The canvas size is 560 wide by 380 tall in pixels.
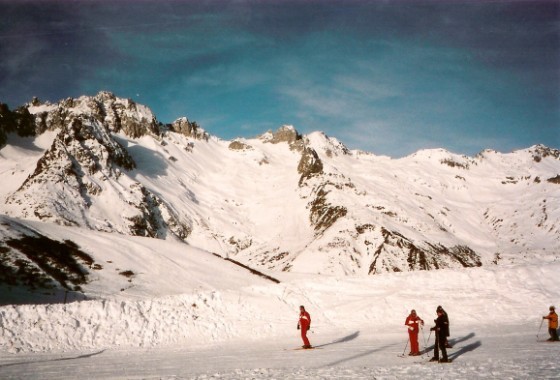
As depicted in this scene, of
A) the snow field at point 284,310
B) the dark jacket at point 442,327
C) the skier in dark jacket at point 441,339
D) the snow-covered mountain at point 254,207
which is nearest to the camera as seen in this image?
the skier in dark jacket at point 441,339

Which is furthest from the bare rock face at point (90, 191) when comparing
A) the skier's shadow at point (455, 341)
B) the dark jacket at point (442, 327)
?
the dark jacket at point (442, 327)

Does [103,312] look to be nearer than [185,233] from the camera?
Yes

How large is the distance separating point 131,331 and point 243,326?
6.69 metres

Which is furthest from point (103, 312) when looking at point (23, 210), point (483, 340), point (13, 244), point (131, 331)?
point (23, 210)

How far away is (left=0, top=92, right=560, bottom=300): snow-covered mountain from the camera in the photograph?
354ft

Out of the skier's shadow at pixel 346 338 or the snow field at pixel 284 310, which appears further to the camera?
the snow field at pixel 284 310

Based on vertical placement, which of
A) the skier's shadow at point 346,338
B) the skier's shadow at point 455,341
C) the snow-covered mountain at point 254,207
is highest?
the snow-covered mountain at point 254,207

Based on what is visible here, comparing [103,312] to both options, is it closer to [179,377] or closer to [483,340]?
[179,377]

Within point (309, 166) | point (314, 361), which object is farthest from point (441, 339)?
point (309, 166)

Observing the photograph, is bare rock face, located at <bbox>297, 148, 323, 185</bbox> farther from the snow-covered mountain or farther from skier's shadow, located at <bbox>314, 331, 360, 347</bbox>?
skier's shadow, located at <bbox>314, 331, 360, 347</bbox>

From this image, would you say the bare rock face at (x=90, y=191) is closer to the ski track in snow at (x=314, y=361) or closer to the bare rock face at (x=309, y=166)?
the bare rock face at (x=309, y=166)

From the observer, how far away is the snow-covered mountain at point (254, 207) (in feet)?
354

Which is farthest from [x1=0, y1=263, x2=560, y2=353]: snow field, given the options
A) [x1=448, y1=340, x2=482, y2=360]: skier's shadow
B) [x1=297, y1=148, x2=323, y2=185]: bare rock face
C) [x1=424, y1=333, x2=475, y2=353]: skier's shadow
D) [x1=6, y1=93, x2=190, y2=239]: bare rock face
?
[x1=297, y1=148, x2=323, y2=185]: bare rock face

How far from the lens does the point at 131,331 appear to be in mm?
24094
